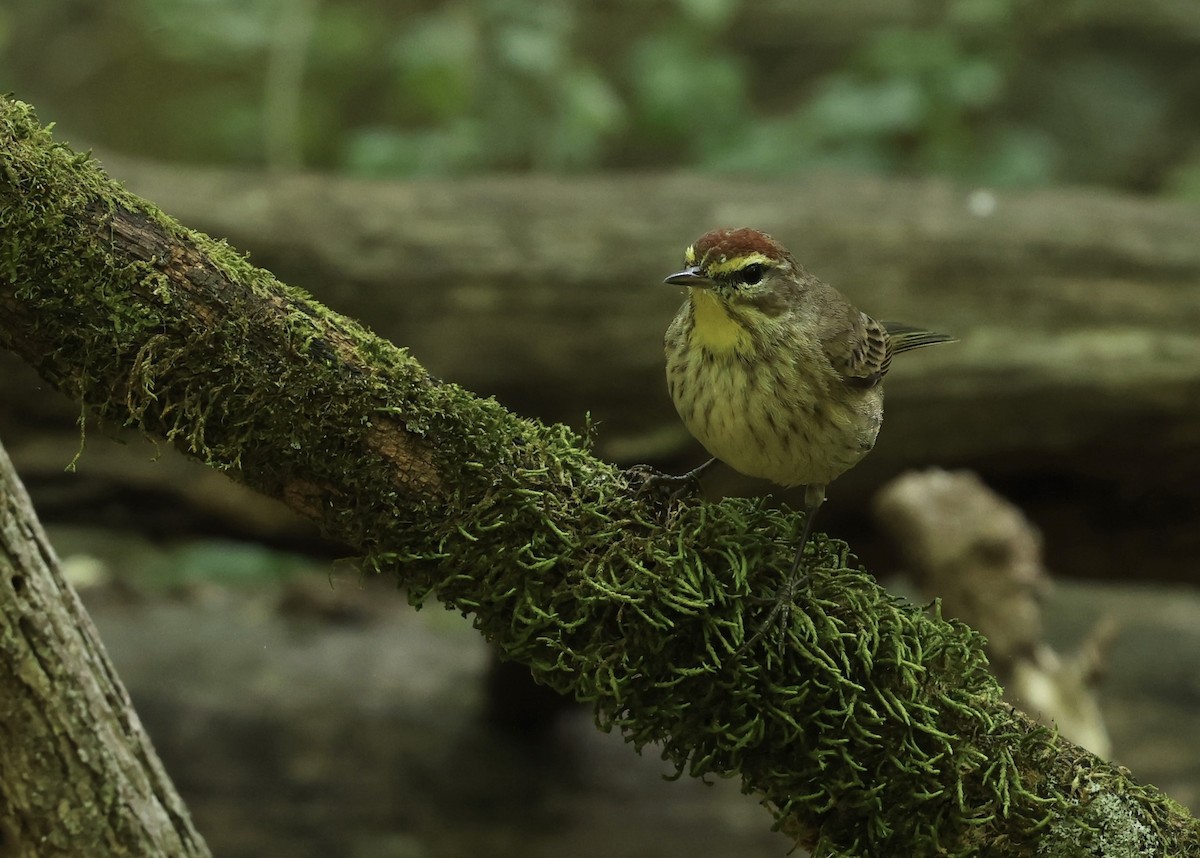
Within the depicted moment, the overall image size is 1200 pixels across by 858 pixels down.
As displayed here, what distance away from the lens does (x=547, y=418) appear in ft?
17.2

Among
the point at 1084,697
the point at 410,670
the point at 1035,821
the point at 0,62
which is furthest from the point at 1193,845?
the point at 0,62

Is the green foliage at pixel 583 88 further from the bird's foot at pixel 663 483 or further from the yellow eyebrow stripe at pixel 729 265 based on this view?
the bird's foot at pixel 663 483

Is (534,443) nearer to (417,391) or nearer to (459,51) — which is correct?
(417,391)

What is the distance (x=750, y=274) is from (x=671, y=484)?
1.81ft

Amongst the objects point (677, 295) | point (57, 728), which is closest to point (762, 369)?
point (57, 728)

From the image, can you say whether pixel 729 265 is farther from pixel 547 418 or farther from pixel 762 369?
pixel 547 418

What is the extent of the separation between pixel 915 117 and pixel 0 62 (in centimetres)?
812

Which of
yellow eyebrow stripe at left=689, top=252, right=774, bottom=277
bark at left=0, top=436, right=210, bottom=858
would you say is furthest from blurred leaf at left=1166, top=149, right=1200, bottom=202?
bark at left=0, top=436, right=210, bottom=858

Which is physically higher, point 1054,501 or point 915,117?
point 915,117

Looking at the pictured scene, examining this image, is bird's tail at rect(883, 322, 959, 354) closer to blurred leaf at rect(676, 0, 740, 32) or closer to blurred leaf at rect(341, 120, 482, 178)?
blurred leaf at rect(676, 0, 740, 32)

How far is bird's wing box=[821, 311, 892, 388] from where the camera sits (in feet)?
9.43

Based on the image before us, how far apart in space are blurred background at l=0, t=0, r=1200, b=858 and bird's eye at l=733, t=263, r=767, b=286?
42.8 inches

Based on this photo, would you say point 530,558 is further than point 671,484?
No

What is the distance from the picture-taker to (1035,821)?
2359mm
